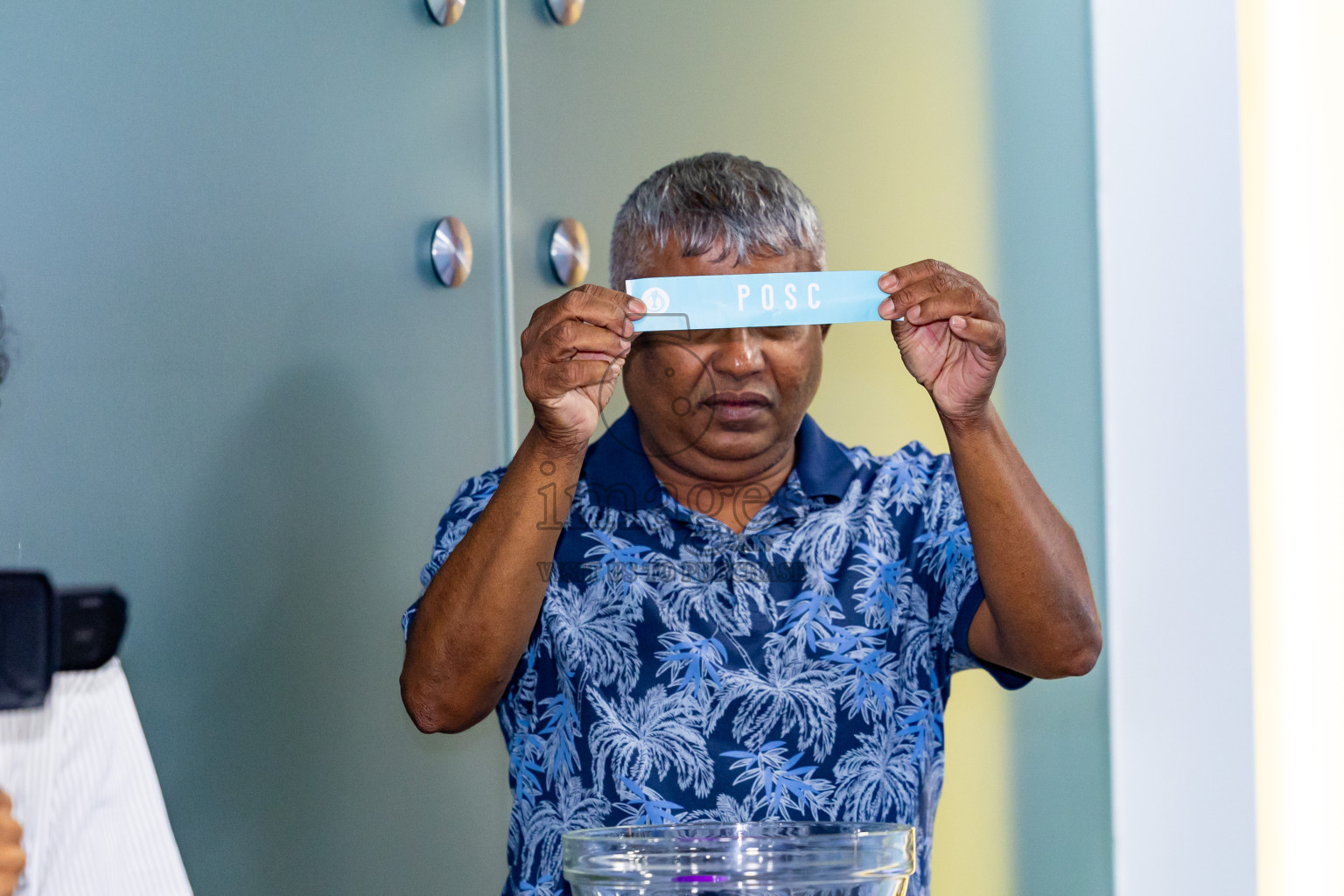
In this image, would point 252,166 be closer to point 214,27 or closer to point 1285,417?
point 214,27

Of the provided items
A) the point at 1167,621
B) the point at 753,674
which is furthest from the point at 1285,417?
the point at 753,674

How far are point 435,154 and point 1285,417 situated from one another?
96 cm

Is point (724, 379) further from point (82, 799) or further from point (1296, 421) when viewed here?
point (1296, 421)

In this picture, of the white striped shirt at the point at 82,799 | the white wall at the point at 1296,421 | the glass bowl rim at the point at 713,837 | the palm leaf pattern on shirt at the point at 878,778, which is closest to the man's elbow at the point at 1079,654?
the palm leaf pattern on shirt at the point at 878,778

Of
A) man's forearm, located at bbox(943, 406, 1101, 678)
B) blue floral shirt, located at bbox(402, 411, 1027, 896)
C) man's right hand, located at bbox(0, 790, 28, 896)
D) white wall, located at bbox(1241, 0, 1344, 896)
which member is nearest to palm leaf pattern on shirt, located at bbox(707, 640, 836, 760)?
blue floral shirt, located at bbox(402, 411, 1027, 896)

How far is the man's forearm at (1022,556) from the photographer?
837 mm

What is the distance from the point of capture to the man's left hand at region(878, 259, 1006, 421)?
79cm

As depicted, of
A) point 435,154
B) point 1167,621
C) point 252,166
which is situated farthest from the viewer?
point 1167,621

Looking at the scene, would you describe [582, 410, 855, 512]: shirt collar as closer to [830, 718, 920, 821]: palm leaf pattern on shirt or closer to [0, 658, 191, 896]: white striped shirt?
[830, 718, 920, 821]: palm leaf pattern on shirt

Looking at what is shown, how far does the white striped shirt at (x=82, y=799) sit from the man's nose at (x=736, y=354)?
1.80 ft

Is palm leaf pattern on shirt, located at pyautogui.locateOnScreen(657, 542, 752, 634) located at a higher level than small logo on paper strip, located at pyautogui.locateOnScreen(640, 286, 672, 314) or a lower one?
lower

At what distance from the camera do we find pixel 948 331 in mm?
831

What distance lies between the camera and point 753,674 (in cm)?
95

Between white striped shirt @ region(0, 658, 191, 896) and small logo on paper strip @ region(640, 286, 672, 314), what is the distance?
0.38m
